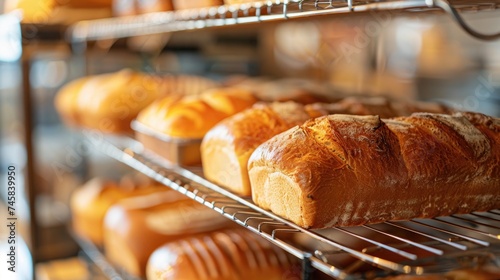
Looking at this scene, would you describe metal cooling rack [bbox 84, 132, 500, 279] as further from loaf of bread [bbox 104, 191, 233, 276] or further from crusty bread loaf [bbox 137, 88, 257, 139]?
loaf of bread [bbox 104, 191, 233, 276]

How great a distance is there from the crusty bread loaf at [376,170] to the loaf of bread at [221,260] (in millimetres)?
505

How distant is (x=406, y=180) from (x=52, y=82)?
2.55 m

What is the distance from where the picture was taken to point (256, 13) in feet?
3.75

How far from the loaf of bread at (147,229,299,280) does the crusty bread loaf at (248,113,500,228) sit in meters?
0.51

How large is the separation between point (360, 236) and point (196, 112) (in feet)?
2.49

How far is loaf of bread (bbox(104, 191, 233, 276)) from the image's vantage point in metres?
1.73

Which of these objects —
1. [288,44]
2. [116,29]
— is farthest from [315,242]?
[288,44]

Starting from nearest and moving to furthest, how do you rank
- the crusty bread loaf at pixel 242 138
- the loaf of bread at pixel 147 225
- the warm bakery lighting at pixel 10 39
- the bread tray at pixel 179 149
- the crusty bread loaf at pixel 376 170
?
the crusty bread loaf at pixel 376 170
the crusty bread loaf at pixel 242 138
the bread tray at pixel 179 149
the loaf of bread at pixel 147 225
the warm bakery lighting at pixel 10 39

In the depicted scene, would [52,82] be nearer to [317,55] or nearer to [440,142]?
[317,55]

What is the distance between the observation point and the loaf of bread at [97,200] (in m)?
2.09

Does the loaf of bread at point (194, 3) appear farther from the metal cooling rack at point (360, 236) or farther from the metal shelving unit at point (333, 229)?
the metal cooling rack at point (360, 236)

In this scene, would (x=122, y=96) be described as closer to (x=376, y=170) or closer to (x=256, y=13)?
(x=256, y=13)

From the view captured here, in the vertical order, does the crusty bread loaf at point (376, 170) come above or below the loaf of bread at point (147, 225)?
above

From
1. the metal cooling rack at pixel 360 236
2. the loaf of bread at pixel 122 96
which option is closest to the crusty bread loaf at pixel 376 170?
the metal cooling rack at pixel 360 236
